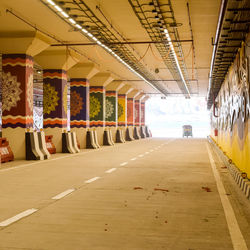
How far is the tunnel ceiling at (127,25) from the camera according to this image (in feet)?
45.5

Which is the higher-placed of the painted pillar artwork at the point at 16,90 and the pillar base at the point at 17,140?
the painted pillar artwork at the point at 16,90

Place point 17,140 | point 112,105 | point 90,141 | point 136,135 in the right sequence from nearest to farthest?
point 17,140 → point 90,141 → point 112,105 → point 136,135

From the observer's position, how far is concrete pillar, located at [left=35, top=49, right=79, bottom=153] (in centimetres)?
2323

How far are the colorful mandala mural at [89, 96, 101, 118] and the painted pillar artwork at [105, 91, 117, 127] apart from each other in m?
5.47

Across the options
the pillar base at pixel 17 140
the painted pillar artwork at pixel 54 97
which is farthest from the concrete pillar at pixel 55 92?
the pillar base at pixel 17 140

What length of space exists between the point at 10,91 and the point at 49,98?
501cm

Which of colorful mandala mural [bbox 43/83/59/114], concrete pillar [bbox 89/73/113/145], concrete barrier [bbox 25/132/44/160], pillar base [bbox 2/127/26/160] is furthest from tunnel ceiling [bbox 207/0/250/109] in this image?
concrete pillar [bbox 89/73/113/145]

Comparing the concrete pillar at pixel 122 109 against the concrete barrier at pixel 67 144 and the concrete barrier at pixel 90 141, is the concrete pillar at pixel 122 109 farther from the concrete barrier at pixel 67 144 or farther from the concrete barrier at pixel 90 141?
the concrete barrier at pixel 67 144

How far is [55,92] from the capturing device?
23.9 metres

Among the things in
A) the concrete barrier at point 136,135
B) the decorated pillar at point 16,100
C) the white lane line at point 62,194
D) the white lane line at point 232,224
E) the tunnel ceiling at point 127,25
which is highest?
the tunnel ceiling at point 127,25

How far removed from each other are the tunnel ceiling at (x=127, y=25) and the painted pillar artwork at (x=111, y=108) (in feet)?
36.5

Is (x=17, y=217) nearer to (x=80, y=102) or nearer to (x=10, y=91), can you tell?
(x=10, y=91)

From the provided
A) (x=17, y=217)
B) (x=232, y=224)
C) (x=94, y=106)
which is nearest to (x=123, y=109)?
(x=94, y=106)

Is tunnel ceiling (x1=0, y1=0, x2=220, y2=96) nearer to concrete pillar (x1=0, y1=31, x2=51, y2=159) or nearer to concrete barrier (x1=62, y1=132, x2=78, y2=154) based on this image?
concrete pillar (x1=0, y1=31, x2=51, y2=159)
